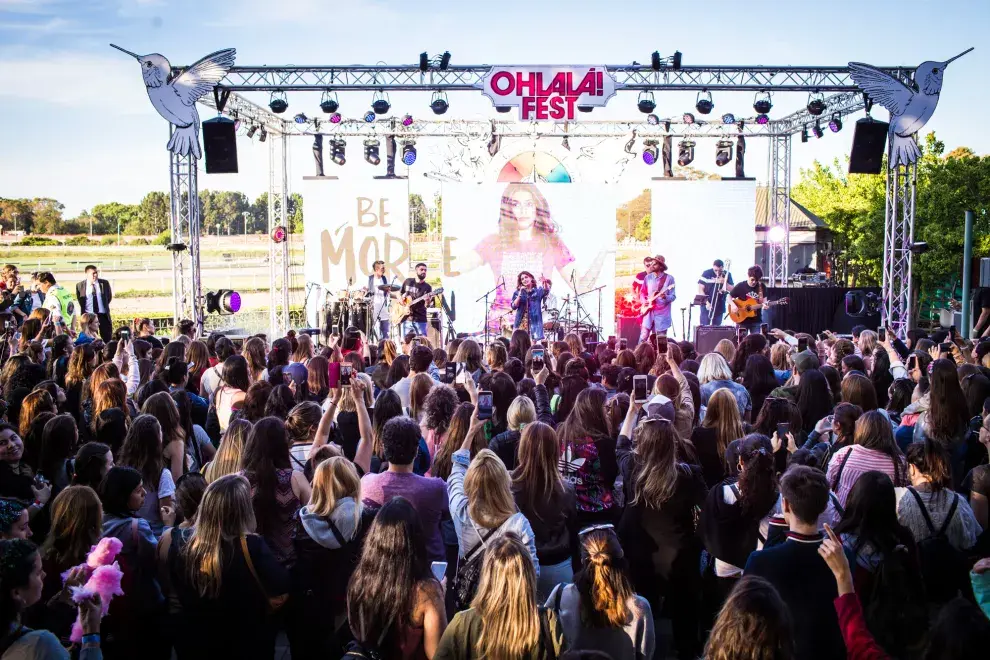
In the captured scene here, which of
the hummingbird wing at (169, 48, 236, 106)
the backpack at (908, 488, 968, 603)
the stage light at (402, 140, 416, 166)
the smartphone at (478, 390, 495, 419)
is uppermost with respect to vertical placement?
the hummingbird wing at (169, 48, 236, 106)

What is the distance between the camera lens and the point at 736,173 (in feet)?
55.7

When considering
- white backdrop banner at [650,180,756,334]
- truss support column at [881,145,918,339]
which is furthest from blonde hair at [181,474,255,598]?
white backdrop banner at [650,180,756,334]

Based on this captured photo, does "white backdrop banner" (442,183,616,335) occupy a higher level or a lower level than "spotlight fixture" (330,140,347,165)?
lower

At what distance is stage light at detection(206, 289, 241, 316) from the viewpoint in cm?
1317

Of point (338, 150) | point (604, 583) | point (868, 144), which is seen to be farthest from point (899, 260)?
point (604, 583)

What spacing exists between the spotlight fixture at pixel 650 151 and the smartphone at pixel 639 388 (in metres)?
13.1

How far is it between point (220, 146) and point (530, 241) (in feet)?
21.9

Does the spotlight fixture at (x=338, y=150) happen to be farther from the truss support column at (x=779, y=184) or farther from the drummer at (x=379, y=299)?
the truss support column at (x=779, y=184)

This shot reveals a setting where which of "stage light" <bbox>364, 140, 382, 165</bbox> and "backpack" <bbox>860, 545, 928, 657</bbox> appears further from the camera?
"stage light" <bbox>364, 140, 382, 165</bbox>

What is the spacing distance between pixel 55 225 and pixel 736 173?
34.8 metres

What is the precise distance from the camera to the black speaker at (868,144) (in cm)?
1286

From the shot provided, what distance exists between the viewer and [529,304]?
14883mm

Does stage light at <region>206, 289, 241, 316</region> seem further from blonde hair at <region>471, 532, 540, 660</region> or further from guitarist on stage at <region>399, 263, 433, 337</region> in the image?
blonde hair at <region>471, 532, 540, 660</region>

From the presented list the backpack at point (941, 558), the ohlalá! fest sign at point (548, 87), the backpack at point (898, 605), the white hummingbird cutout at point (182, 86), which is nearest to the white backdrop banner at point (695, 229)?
the ohlalá! fest sign at point (548, 87)
